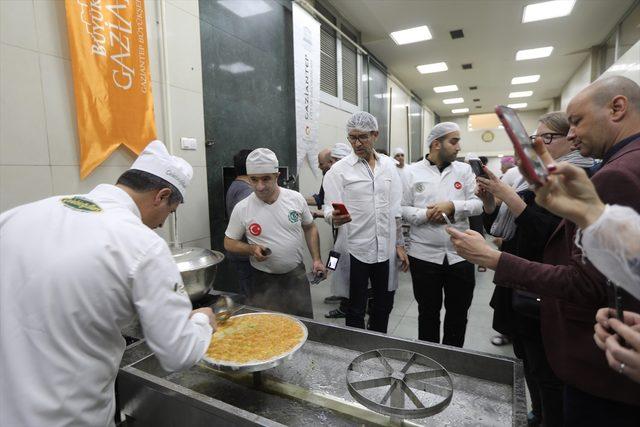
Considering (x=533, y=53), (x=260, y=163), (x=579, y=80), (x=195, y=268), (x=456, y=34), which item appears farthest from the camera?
(x=579, y=80)

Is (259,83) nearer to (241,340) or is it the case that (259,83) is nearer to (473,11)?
(241,340)

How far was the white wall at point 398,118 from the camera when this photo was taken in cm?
862

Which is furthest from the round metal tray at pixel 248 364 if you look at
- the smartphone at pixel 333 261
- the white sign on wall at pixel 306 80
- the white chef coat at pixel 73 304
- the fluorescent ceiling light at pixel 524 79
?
the fluorescent ceiling light at pixel 524 79

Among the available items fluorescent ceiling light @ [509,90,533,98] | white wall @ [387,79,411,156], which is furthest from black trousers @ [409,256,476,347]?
fluorescent ceiling light @ [509,90,533,98]

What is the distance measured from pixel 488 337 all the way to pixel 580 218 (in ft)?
9.63

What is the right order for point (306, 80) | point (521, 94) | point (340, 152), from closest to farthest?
point (340, 152) → point (306, 80) → point (521, 94)

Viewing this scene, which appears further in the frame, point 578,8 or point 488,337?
point 578,8

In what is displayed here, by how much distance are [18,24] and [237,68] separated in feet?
6.13

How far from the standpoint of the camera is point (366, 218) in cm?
252

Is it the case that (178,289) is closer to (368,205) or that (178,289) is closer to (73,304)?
(73,304)

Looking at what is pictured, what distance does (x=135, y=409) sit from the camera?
129 centimetres

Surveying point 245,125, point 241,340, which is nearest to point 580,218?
point 241,340

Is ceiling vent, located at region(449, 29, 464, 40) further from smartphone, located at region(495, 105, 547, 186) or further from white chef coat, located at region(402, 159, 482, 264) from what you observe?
smartphone, located at region(495, 105, 547, 186)

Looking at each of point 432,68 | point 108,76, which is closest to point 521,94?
point 432,68
